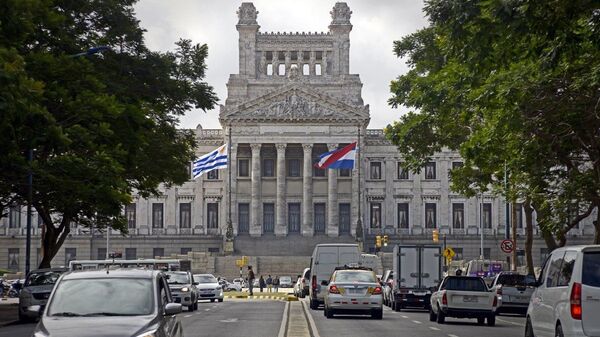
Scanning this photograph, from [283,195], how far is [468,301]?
9065 cm

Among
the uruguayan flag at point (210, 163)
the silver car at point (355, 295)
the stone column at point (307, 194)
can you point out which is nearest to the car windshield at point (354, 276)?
the silver car at point (355, 295)

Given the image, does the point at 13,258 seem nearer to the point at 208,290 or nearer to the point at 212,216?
the point at 212,216

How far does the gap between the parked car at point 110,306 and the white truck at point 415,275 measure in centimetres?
3278

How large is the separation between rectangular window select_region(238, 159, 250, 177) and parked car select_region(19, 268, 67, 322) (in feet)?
293

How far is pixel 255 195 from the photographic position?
127500mm

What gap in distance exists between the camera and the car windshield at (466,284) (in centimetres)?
3756

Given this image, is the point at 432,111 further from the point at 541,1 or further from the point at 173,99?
the point at 541,1

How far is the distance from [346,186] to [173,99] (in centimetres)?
8225

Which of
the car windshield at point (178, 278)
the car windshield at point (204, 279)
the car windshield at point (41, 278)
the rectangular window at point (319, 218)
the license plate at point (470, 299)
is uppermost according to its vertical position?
the rectangular window at point (319, 218)

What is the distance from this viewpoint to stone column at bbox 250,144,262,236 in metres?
126

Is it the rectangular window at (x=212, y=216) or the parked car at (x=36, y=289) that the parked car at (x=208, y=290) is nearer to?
the parked car at (x=36, y=289)

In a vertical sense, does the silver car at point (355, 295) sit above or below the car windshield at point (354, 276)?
below

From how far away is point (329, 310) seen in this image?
39.3 metres

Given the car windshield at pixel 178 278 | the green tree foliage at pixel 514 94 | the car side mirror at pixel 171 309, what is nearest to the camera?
the car side mirror at pixel 171 309
